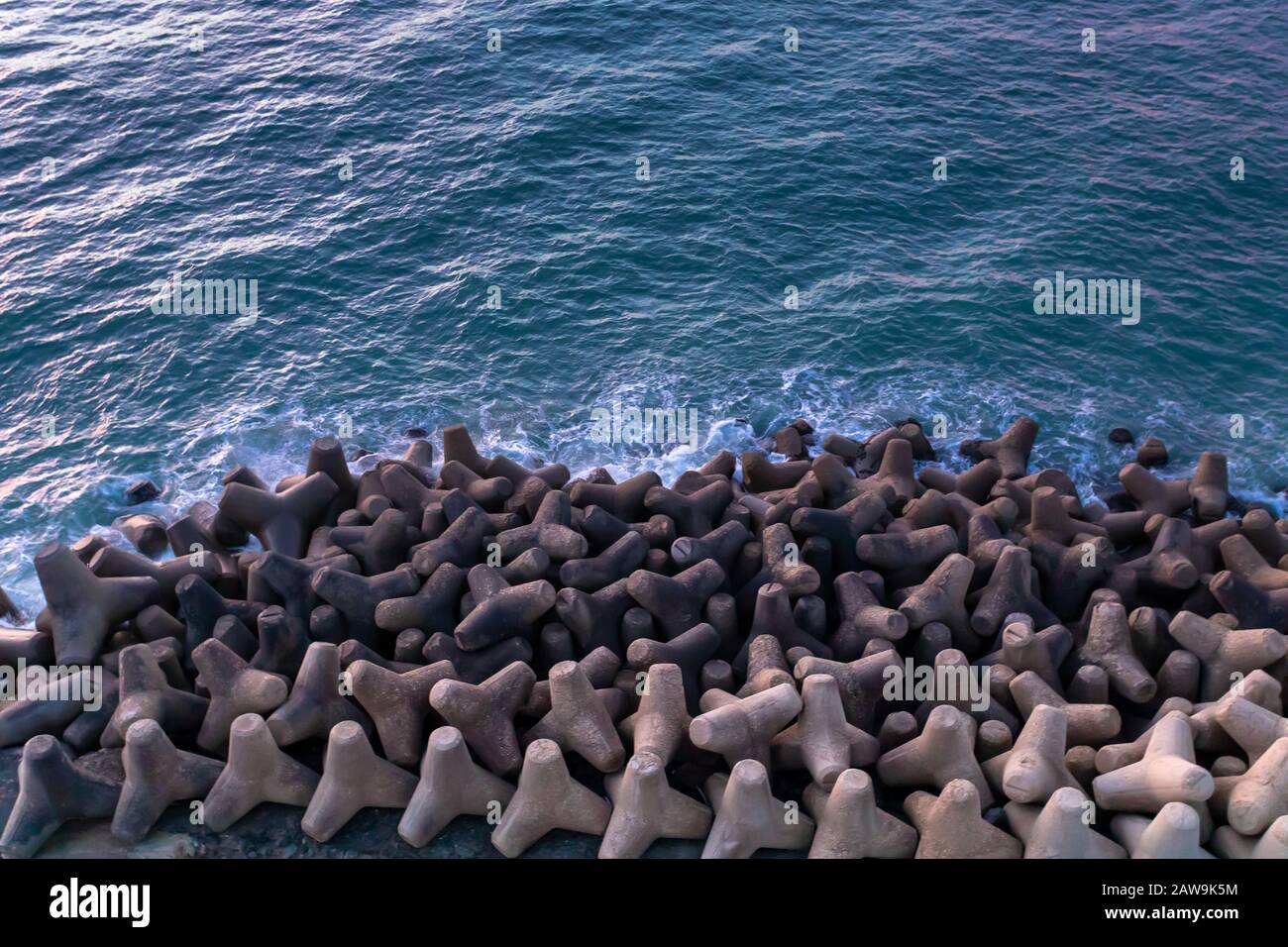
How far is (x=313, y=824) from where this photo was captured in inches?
515

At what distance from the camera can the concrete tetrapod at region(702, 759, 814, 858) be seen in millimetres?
12344

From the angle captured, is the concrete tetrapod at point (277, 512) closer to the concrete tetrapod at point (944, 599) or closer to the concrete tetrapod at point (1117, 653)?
the concrete tetrapod at point (944, 599)

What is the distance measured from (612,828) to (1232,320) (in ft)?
67.2

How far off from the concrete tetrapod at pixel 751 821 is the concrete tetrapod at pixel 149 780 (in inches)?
237

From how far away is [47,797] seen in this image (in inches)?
523

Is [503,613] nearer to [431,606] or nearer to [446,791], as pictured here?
[431,606]

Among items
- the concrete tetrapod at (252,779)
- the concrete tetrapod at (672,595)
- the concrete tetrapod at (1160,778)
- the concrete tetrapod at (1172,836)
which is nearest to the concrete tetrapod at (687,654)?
the concrete tetrapod at (672,595)

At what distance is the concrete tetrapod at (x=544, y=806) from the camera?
1278 centimetres

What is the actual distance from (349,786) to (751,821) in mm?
4527

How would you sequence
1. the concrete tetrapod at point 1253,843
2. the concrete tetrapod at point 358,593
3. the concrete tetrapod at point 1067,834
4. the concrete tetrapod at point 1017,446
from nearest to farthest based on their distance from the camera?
1. the concrete tetrapod at point 1253,843
2. the concrete tetrapod at point 1067,834
3. the concrete tetrapod at point 358,593
4. the concrete tetrapod at point 1017,446

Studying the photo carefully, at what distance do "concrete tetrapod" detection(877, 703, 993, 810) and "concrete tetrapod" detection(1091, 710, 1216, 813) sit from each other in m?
1.31

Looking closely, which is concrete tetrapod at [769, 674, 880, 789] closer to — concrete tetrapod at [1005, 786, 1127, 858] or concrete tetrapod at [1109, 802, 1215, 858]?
concrete tetrapod at [1005, 786, 1127, 858]

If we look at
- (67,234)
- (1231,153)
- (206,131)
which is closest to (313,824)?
(67,234)

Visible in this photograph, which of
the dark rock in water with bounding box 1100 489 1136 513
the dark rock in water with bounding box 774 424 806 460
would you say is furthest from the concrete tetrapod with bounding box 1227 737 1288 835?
the dark rock in water with bounding box 774 424 806 460
